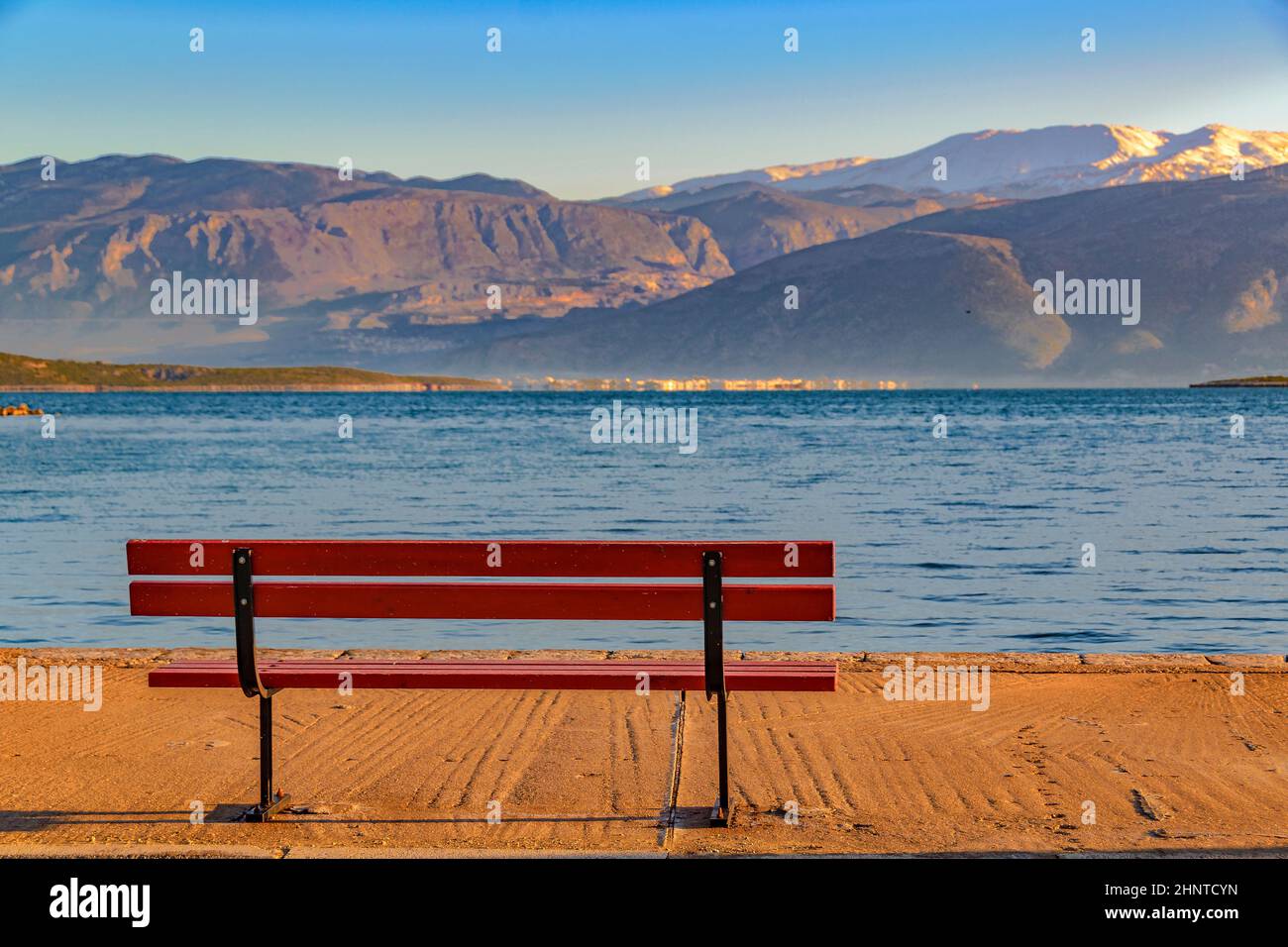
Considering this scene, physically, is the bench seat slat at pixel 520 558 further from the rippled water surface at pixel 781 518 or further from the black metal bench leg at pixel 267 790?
the rippled water surface at pixel 781 518

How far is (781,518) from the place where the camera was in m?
25.1

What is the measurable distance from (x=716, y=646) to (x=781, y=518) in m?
19.0

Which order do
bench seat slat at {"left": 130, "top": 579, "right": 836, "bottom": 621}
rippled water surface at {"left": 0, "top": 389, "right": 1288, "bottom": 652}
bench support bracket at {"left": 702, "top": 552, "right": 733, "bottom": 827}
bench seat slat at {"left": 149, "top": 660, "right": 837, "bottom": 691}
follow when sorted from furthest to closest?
rippled water surface at {"left": 0, "top": 389, "right": 1288, "bottom": 652}
bench seat slat at {"left": 149, "top": 660, "right": 837, "bottom": 691}
bench seat slat at {"left": 130, "top": 579, "right": 836, "bottom": 621}
bench support bracket at {"left": 702, "top": 552, "right": 733, "bottom": 827}

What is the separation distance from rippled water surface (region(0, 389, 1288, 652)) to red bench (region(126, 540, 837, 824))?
19.6 ft

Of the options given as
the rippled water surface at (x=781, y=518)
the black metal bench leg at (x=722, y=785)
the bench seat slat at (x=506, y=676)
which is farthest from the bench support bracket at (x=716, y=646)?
the rippled water surface at (x=781, y=518)

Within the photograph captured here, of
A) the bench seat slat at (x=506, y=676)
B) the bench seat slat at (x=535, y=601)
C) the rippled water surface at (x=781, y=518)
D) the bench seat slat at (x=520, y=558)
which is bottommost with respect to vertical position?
the rippled water surface at (x=781, y=518)

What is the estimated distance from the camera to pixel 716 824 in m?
6.11

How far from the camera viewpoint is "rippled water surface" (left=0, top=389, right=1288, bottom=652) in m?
13.4

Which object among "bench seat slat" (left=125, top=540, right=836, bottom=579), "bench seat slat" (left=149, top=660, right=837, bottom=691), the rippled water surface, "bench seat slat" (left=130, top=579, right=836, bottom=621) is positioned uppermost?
"bench seat slat" (left=125, top=540, right=836, bottom=579)

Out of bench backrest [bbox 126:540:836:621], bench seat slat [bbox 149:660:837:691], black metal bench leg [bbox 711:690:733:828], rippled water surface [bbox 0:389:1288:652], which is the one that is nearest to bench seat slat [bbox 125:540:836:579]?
bench backrest [bbox 126:540:836:621]

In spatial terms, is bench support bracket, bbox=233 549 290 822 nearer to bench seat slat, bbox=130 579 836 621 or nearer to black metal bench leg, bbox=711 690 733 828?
bench seat slat, bbox=130 579 836 621

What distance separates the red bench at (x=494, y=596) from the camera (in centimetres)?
617
